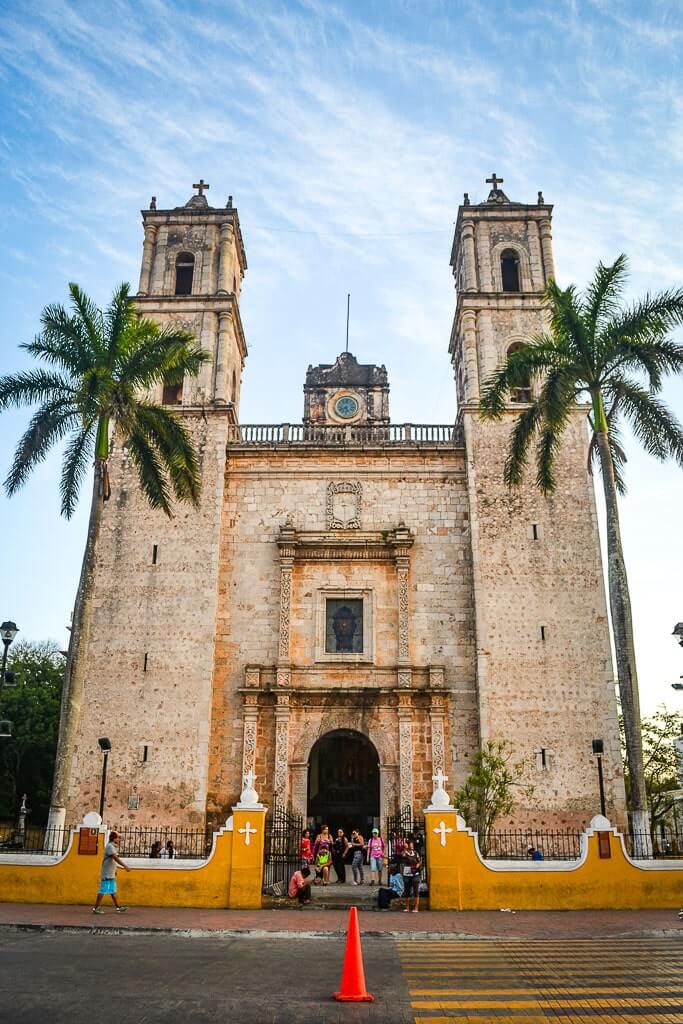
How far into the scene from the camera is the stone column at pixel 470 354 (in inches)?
989

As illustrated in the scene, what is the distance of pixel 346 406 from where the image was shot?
42906mm

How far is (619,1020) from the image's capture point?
20.7 ft

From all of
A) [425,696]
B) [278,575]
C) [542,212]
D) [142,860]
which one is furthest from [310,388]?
[142,860]

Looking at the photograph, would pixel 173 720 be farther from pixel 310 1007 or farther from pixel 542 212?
pixel 542 212

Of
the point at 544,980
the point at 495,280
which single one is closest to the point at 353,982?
the point at 544,980

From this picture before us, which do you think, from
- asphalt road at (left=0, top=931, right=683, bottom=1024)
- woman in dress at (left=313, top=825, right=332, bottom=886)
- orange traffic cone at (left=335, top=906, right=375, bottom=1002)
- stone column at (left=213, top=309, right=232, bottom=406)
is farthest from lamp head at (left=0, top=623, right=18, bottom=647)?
orange traffic cone at (left=335, top=906, right=375, bottom=1002)

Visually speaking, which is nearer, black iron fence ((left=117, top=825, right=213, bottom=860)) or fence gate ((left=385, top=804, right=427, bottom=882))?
fence gate ((left=385, top=804, right=427, bottom=882))

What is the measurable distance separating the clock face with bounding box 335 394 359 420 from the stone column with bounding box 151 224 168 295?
643 inches

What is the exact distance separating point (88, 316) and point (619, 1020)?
56.3 ft

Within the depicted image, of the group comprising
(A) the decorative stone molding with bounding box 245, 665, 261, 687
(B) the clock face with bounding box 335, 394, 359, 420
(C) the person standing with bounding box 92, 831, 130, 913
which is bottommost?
(C) the person standing with bounding box 92, 831, 130, 913

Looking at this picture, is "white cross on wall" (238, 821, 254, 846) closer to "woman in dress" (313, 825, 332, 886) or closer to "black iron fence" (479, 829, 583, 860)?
"woman in dress" (313, 825, 332, 886)

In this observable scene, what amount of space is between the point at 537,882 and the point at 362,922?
139 inches

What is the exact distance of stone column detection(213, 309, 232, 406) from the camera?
25.2 meters

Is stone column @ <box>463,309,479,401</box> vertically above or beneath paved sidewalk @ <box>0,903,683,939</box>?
above
